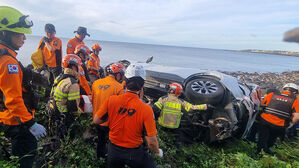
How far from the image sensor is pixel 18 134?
2162mm

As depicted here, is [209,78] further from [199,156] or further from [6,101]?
[6,101]

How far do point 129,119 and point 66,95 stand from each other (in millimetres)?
1440

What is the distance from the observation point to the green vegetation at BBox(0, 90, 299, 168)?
10.1 ft

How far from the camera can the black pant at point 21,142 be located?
214 centimetres

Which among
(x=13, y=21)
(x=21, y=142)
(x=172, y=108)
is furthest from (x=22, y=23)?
(x=172, y=108)

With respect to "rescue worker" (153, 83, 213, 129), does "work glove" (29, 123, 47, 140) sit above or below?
above

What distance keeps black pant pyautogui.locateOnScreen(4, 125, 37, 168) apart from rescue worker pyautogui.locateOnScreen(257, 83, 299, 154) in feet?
18.1

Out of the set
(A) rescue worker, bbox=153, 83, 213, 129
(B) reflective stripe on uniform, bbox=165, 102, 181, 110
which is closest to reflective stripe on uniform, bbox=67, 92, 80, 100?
(A) rescue worker, bbox=153, 83, 213, 129

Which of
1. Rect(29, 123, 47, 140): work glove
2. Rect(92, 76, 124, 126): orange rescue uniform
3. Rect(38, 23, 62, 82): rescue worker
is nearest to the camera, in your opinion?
Rect(29, 123, 47, 140): work glove

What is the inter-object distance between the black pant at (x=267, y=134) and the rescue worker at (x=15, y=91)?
5444mm

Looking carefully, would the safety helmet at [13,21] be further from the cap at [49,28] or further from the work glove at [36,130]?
the cap at [49,28]

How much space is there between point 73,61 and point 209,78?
3.37m

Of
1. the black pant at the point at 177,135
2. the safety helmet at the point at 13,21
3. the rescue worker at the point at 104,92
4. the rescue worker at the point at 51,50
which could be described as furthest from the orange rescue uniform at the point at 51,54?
the black pant at the point at 177,135

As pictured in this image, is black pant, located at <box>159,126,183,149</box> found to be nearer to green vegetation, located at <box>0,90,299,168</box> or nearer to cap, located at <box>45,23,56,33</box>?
green vegetation, located at <box>0,90,299,168</box>
